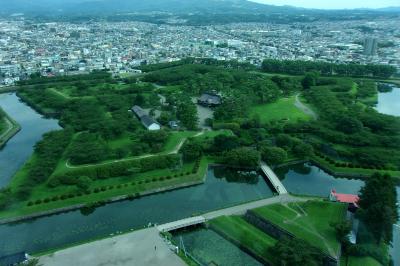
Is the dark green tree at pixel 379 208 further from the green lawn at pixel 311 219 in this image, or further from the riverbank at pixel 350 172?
the riverbank at pixel 350 172

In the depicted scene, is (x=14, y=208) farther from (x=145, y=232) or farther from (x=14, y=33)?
(x=14, y=33)

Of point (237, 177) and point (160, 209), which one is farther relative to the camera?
point (237, 177)

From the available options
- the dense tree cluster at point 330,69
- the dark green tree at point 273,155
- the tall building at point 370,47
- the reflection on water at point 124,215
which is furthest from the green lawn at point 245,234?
the tall building at point 370,47

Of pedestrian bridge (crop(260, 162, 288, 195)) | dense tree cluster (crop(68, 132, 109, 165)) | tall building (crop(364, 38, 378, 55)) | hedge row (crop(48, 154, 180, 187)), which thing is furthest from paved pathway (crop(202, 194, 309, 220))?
tall building (crop(364, 38, 378, 55))

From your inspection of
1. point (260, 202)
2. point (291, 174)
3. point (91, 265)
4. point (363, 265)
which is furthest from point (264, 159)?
point (91, 265)

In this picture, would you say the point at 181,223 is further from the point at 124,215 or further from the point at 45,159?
the point at 45,159

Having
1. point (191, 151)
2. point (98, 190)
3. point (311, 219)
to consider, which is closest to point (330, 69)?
point (191, 151)
